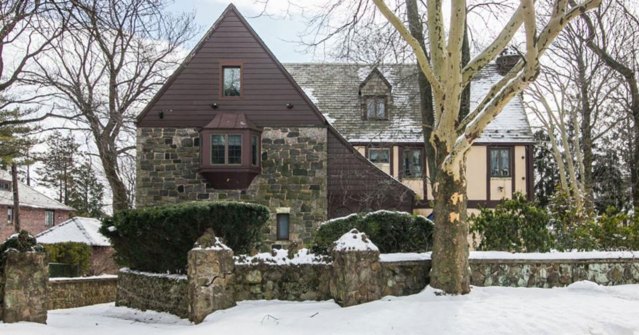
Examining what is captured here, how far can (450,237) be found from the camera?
34.3ft

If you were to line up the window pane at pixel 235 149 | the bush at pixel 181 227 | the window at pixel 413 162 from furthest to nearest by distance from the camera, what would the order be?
the window at pixel 413 162 → the window pane at pixel 235 149 → the bush at pixel 181 227

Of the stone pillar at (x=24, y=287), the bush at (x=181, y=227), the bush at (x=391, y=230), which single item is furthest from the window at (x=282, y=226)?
the stone pillar at (x=24, y=287)

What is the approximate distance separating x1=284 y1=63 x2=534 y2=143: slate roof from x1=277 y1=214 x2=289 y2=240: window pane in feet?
17.5

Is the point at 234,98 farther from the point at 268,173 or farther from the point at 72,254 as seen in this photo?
the point at 72,254

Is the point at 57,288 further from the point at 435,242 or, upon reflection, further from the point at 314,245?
the point at 435,242

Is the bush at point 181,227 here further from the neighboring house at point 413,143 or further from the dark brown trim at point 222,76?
the neighboring house at point 413,143

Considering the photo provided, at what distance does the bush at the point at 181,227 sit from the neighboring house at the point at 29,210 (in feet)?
104

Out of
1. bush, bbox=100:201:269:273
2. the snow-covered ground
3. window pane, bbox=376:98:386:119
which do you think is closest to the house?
window pane, bbox=376:98:386:119

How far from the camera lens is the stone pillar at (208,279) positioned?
10.4m

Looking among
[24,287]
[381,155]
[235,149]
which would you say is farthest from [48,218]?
[24,287]

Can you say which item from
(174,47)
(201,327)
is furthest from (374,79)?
(201,327)

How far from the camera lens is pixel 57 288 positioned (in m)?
19.7

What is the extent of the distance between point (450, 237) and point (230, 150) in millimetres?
11779

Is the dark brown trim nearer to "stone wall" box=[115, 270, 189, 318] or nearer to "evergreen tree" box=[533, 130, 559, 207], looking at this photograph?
"stone wall" box=[115, 270, 189, 318]
